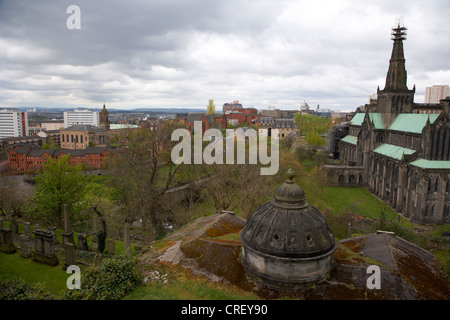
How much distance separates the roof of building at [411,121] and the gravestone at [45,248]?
48.1 m

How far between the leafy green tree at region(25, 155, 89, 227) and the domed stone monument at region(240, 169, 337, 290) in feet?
72.8

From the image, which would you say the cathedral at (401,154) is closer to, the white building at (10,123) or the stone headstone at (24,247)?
the stone headstone at (24,247)

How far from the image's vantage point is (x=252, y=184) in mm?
35594

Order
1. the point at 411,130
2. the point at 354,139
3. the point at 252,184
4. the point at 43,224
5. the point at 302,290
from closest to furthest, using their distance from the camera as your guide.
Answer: the point at 302,290, the point at 43,224, the point at 252,184, the point at 411,130, the point at 354,139

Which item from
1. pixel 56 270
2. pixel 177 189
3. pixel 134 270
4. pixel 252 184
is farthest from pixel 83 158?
pixel 134 270

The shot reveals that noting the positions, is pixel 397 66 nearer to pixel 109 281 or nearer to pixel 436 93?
pixel 109 281

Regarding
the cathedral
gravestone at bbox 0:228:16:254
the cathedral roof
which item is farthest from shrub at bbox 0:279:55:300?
the cathedral roof

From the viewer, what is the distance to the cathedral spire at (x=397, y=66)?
51312mm

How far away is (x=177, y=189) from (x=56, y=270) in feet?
70.0

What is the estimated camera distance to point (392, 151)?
50406mm

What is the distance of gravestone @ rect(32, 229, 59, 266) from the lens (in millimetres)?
20734
